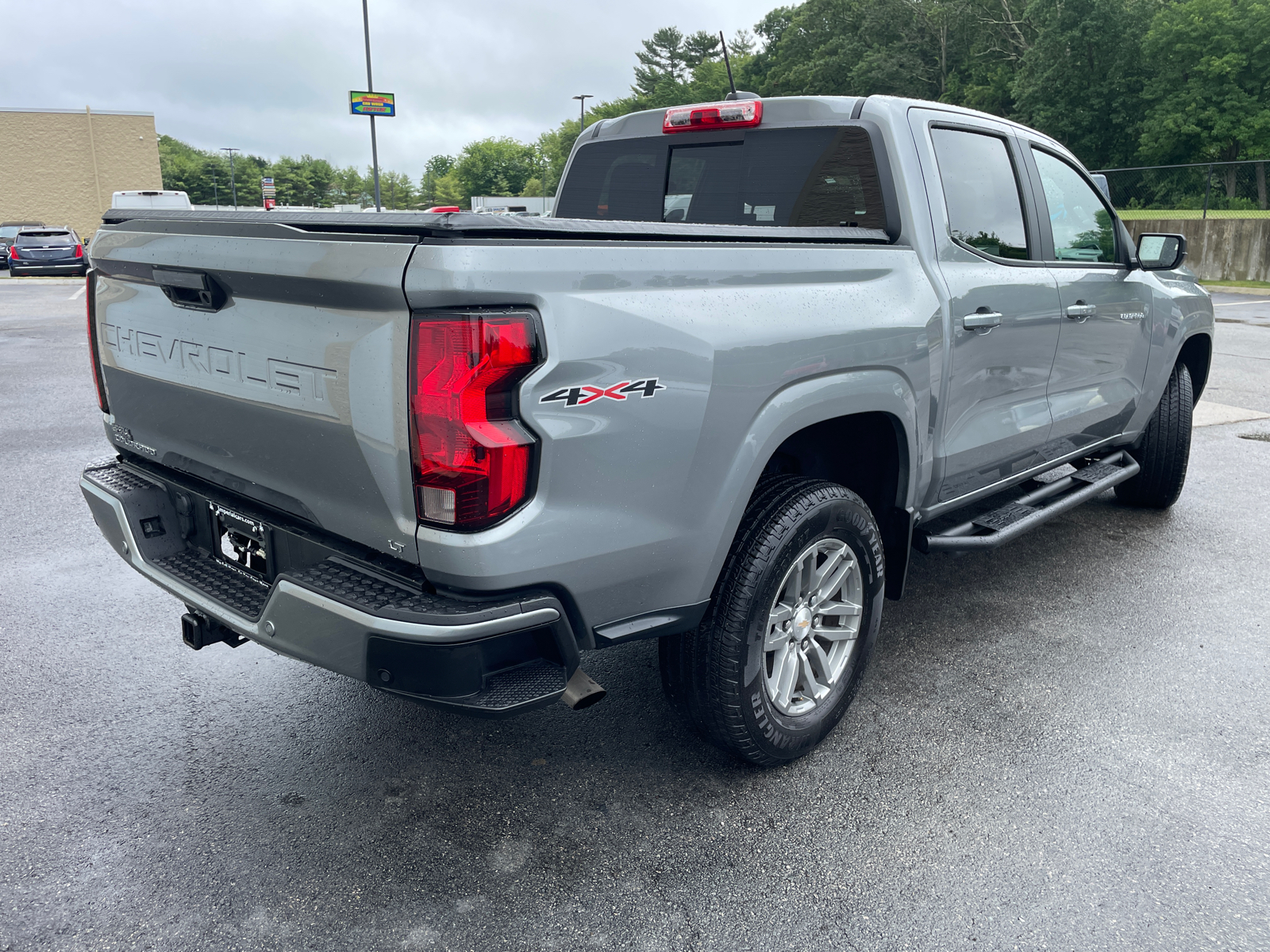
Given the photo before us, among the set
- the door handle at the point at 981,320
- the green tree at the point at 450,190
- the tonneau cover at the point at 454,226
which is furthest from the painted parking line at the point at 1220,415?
the green tree at the point at 450,190

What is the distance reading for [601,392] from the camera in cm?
199

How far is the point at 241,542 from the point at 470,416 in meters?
1.02

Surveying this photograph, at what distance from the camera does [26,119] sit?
5472 centimetres

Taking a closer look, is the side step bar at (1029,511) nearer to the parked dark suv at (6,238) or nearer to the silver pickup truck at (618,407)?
the silver pickup truck at (618,407)

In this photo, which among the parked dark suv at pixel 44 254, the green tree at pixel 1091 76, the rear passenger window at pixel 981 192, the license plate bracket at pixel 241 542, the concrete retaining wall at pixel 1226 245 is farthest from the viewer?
the green tree at pixel 1091 76

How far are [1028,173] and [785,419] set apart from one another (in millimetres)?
2072

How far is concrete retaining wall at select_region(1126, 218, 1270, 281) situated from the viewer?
74.2 ft

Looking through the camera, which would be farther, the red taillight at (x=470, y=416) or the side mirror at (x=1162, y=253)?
the side mirror at (x=1162, y=253)

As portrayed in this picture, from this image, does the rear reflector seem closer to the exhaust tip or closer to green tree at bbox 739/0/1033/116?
the exhaust tip

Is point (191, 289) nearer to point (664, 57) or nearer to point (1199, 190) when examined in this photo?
point (1199, 190)

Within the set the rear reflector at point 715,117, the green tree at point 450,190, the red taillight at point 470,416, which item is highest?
the green tree at point 450,190

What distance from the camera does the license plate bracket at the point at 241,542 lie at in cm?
240

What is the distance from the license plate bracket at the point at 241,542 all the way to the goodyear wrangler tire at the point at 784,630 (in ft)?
3.63

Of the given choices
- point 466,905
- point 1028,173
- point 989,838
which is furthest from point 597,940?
point 1028,173
